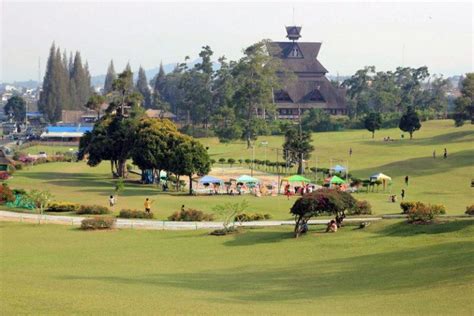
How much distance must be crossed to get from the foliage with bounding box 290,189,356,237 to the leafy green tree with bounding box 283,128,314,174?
37.4 m

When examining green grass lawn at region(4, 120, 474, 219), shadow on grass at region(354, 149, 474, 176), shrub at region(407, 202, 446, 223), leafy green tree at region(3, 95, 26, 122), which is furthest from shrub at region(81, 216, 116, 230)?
leafy green tree at region(3, 95, 26, 122)

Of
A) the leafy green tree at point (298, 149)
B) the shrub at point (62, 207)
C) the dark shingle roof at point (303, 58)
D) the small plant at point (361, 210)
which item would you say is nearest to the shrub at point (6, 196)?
the shrub at point (62, 207)

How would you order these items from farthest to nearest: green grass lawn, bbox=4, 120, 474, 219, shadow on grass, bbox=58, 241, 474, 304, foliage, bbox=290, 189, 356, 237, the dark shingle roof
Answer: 1. the dark shingle roof
2. green grass lawn, bbox=4, 120, 474, 219
3. foliage, bbox=290, 189, 356, 237
4. shadow on grass, bbox=58, 241, 474, 304

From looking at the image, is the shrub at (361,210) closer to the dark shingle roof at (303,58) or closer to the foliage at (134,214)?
the foliage at (134,214)

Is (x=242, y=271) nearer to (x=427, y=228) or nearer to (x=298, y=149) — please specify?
(x=427, y=228)

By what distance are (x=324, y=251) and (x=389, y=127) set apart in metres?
89.0

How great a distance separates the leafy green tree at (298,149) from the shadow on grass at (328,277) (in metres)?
44.7

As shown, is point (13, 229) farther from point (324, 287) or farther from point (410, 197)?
point (410, 197)

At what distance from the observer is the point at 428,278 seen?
84.0 feet

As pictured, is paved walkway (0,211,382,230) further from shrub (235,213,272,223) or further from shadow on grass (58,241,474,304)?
shadow on grass (58,241,474,304)

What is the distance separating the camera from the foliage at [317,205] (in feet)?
120

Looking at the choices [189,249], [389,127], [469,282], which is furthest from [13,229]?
[389,127]

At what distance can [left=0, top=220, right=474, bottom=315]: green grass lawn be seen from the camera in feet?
71.4

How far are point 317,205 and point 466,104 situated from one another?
204ft
